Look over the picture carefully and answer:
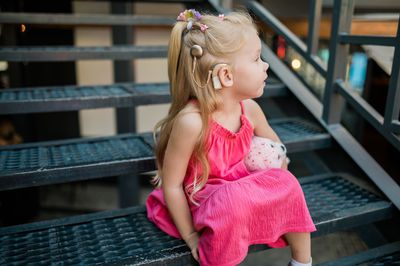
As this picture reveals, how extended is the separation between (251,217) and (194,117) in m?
0.36

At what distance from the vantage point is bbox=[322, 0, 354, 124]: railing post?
1.58 metres

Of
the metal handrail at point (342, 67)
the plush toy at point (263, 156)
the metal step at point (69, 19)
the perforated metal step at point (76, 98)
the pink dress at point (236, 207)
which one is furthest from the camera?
the metal step at point (69, 19)

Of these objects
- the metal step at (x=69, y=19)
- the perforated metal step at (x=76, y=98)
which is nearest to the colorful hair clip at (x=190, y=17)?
the perforated metal step at (x=76, y=98)

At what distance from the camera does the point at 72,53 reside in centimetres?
181

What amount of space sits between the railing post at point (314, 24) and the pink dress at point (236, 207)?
84cm

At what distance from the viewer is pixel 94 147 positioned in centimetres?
158

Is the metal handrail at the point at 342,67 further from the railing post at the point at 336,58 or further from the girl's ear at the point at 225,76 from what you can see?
the girl's ear at the point at 225,76

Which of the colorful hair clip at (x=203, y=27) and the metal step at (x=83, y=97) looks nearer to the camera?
the colorful hair clip at (x=203, y=27)

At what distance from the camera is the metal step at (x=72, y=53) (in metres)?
1.74

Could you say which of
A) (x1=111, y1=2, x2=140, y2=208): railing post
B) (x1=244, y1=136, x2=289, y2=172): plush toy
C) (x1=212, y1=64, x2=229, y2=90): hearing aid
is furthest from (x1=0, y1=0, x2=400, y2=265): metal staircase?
(x1=111, y1=2, x2=140, y2=208): railing post

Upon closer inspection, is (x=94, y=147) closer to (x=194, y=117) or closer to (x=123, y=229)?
(x=123, y=229)

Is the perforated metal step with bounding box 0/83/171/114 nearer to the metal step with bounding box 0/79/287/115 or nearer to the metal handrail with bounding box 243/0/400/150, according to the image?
the metal step with bounding box 0/79/287/115

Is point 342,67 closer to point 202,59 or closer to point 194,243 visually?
point 202,59

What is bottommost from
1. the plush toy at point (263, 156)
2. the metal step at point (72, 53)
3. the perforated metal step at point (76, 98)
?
the plush toy at point (263, 156)
